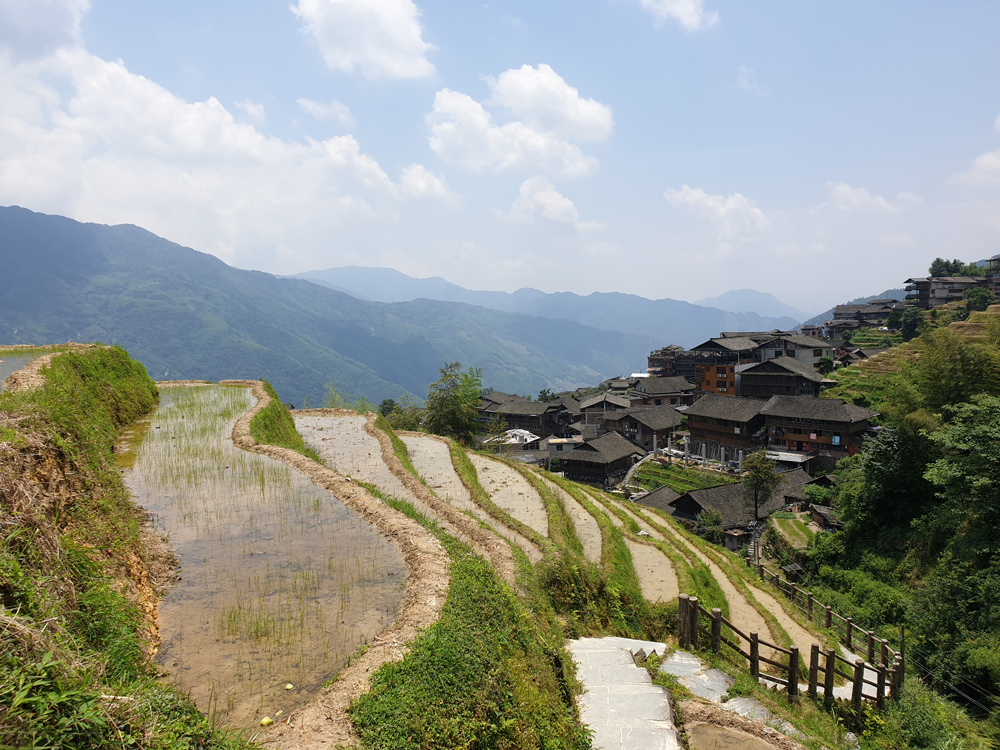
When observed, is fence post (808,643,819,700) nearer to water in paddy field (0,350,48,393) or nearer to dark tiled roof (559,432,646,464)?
water in paddy field (0,350,48,393)

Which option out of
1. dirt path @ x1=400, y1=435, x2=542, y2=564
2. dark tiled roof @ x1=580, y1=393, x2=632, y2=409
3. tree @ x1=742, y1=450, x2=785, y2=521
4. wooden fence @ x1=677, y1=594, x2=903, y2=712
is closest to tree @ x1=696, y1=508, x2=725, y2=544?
tree @ x1=742, y1=450, x2=785, y2=521

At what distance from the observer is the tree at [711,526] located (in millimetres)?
38438

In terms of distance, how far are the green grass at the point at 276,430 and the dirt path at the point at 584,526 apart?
933 centimetres

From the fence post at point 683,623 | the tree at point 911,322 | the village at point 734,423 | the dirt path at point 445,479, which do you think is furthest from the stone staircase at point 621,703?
the tree at point 911,322

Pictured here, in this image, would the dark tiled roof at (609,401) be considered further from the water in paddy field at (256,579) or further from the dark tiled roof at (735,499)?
→ the water in paddy field at (256,579)

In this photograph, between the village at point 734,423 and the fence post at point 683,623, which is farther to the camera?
the village at point 734,423

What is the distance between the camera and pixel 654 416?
68750 millimetres

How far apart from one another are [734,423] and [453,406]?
3346 centimetres

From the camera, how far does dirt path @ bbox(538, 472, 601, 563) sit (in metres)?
16.5

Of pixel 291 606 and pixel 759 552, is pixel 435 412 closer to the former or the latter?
pixel 759 552

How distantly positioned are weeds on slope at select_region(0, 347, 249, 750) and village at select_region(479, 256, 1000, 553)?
3739 centimetres

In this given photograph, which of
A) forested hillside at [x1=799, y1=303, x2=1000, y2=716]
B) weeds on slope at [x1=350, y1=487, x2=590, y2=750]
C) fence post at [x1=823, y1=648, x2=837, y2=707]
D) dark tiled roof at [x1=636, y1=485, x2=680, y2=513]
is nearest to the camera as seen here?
weeds on slope at [x1=350, y1=487, x2=590, y2=750]

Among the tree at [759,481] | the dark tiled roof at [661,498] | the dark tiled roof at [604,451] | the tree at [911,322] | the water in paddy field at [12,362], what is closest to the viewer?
the water in paddy field at [12,362]

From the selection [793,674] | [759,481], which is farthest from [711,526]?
[793,674]
